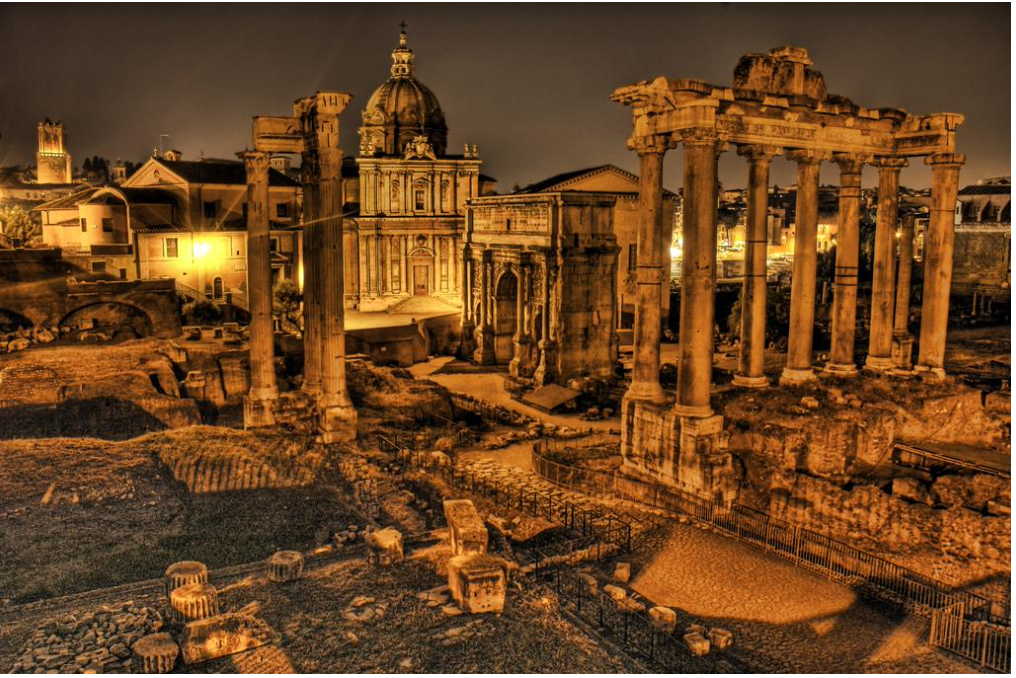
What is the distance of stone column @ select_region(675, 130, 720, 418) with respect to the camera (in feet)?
62.7

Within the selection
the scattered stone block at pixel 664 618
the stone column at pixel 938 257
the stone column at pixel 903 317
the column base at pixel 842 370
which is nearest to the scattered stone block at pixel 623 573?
the scattered stone block at pixel 664 618

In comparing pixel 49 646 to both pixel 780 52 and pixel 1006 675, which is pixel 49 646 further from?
pixel 780 52

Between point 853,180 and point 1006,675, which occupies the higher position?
point 853,180

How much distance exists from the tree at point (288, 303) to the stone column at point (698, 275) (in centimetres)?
2831

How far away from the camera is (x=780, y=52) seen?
67.1ft

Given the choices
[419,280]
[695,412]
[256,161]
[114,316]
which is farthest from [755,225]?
[419,280]

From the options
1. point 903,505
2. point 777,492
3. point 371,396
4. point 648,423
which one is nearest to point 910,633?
point 903,505

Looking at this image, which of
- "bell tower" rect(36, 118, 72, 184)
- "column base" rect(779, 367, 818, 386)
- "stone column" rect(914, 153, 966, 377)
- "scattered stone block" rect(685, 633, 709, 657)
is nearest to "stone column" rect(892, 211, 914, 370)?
"stone column" rect(914, 153, 966, 377)

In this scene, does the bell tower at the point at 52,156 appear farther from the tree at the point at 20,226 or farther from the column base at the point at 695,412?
the column base at the point at 695,412

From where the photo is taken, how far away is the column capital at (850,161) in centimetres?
2194

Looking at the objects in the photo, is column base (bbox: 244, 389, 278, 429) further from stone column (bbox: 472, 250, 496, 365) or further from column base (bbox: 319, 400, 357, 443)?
stone column (bbox: 472, 250, 496, 365)

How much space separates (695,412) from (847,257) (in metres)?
6.52

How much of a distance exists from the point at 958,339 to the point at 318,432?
92.7ft

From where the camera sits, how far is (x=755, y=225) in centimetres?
2138
